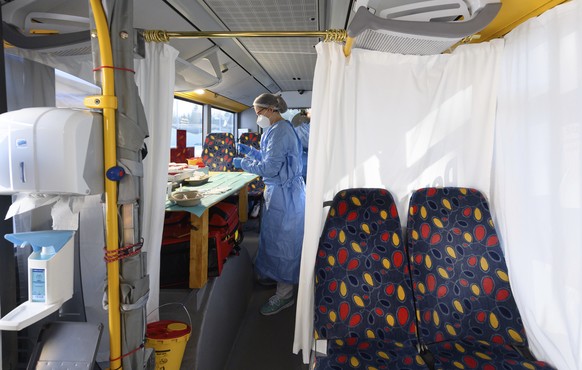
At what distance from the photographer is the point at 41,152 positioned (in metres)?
1.11

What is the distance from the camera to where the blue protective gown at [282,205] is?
9.98 feet

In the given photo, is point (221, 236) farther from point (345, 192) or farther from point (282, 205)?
point (345, 192)

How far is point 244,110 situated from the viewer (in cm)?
820

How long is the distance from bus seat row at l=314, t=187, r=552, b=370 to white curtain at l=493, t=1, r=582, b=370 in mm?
115

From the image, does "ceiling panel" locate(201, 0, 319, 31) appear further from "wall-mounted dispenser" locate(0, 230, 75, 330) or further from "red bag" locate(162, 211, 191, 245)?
"wall-mounted dispenser" locate(0, 230, 75, 330)

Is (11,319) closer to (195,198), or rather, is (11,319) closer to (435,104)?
(195,198)

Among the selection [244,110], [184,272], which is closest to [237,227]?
[184,272]

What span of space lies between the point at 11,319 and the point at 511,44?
106 inches

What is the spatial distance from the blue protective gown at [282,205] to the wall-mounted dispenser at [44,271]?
1.97 m

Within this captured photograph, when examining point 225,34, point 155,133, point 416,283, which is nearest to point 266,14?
point 225,34

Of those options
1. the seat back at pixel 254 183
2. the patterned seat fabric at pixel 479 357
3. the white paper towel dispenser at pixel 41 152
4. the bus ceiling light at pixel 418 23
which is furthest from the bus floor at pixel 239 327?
the seat back at pixel 254 183

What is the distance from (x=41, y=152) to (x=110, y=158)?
0.22 metres

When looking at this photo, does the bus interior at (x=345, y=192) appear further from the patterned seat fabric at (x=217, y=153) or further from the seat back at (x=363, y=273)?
the patterned seat fabric at (x=217, y=153)

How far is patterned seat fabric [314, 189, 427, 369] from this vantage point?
69.9 inches
